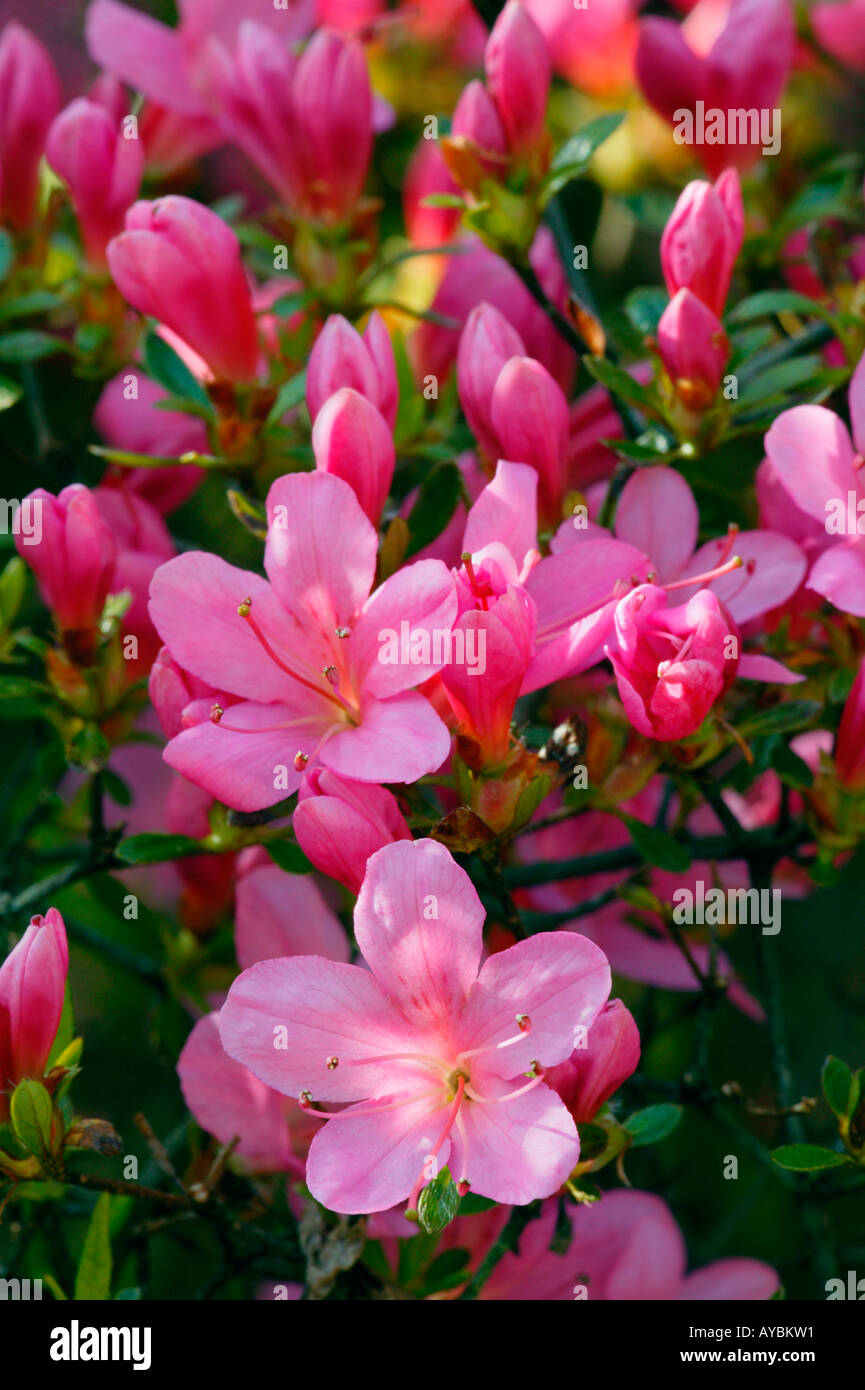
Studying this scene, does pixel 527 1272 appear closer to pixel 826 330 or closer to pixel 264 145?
pixel 826 330

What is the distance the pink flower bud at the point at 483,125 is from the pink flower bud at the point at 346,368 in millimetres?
307

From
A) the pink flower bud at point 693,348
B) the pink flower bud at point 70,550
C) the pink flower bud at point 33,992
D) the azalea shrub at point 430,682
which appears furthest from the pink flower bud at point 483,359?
the pink flower bud at point 33,992

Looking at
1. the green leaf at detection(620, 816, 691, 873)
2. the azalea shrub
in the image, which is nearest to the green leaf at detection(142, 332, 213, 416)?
the azalea shrub

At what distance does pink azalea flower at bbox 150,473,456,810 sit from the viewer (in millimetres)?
987

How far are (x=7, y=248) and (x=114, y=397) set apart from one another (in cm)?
19

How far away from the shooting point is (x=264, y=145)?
1533mm

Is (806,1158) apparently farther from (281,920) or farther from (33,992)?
(33,992)

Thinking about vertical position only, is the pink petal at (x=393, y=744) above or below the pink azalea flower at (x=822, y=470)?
below

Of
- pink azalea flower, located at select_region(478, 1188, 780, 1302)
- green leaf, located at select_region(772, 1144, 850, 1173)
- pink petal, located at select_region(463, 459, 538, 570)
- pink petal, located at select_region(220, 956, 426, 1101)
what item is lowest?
pink azalea flower, located at select_region(478, 1188, 780, 1302)

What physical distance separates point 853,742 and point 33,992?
0.68 metres

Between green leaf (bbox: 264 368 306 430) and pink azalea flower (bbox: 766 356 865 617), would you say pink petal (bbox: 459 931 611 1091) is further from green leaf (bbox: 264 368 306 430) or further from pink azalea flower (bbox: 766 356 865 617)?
green leaf (bbox: 264 368 306 430)

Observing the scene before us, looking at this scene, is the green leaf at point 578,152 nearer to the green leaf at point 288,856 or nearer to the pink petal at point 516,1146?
the green leaf at point 288,856

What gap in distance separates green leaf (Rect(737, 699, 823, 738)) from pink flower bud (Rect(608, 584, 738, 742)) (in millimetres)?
155

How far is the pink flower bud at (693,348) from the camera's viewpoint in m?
1.20
